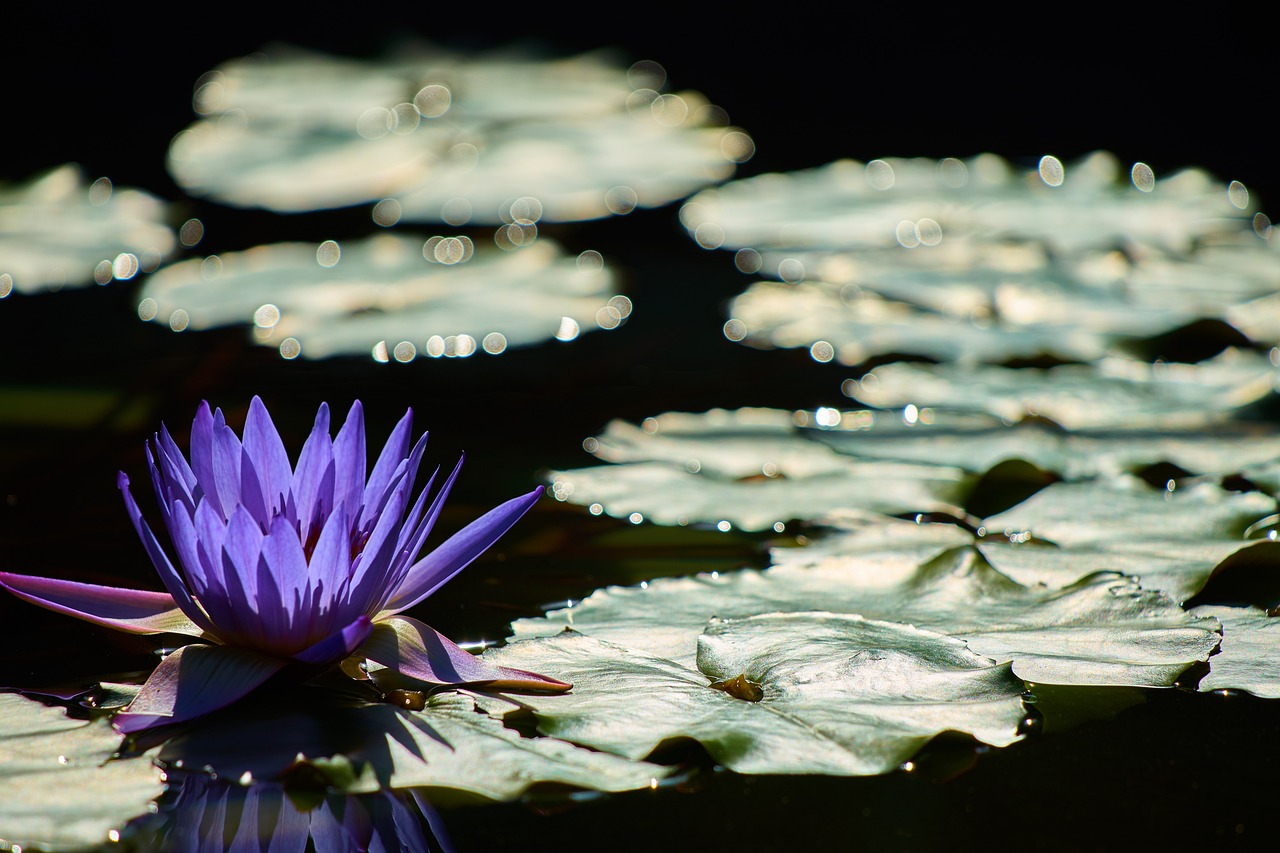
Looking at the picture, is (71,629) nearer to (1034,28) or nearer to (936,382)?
(936,382)

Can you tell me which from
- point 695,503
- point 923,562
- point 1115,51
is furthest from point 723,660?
point 1115,51

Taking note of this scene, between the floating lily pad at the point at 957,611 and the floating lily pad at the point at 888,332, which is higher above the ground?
the floating lily pad at the point at 888,332

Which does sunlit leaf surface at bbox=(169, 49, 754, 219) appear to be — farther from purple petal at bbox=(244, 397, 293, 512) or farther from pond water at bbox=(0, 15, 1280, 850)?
purple petal at bbox=(244, 397, 293, 512)

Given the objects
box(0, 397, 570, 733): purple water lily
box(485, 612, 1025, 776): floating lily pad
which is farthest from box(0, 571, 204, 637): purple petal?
box(485, 612, 1025, 776): floating lily pad

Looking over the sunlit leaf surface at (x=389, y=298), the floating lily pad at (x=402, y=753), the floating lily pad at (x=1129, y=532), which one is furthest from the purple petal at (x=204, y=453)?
the sunlit leaf surface at (x=389, y=298)

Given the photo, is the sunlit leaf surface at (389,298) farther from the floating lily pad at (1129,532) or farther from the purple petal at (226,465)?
the purple petal at (226,465)

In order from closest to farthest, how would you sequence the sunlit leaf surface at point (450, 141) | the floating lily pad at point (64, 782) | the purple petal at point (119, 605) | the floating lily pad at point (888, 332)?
the floating lily pad at point (64, 782)
the purple petal at point (119, 605)
the floating lily pad at point (888, 332)
the sunlit leaf surface at point (450, 141)
